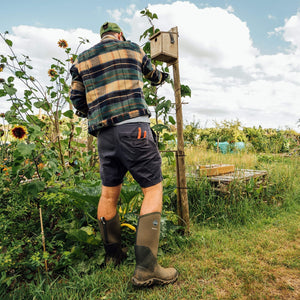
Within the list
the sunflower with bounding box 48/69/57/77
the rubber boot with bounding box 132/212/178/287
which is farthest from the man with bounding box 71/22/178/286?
the sunflower with bounding box 48/69/57/77

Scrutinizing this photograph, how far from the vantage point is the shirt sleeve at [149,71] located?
6.11ft

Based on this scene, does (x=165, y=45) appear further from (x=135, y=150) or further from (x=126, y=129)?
(x=135, y=150)

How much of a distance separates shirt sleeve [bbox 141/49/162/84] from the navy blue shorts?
1.51 ft

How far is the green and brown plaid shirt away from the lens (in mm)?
1702

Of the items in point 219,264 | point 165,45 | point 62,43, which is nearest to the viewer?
point 219,264

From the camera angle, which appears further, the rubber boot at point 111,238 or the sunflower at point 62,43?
the sunflower at point 62,43

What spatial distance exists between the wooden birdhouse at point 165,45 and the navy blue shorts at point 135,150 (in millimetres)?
844

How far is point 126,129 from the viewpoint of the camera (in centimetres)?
167

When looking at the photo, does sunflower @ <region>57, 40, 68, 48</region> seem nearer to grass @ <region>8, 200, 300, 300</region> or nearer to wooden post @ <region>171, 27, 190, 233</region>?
wooden post @ <region>171, 27, 190, 233</region>

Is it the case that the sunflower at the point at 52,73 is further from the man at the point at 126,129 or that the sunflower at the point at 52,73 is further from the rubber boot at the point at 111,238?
the rubber boot at the point at 111,238

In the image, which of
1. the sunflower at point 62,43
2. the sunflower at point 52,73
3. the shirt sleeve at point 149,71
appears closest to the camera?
the shirt sleeve at point 149,71

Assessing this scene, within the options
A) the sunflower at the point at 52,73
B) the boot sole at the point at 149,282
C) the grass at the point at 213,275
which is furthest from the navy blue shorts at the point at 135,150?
the sunflower at the point at 52,73

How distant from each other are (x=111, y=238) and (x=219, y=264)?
90cm

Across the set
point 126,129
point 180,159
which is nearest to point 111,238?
point 126,129
